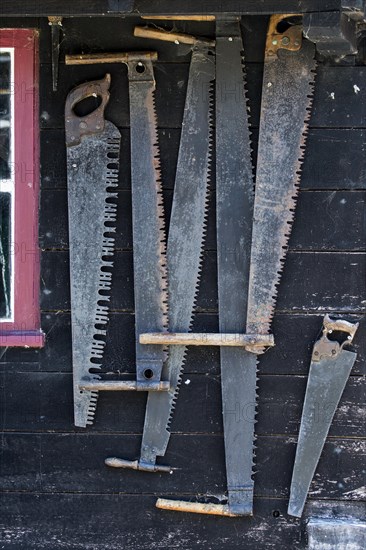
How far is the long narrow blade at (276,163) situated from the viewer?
4.52 meters

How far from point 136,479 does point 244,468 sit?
498 millimetres

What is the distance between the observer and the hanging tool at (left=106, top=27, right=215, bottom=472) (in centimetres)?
459

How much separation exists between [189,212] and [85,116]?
0.63m

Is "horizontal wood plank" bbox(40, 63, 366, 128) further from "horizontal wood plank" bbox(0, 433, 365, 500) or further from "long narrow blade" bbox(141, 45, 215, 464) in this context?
"horizontal wood plank" bbox(0, 433, 365, 500)

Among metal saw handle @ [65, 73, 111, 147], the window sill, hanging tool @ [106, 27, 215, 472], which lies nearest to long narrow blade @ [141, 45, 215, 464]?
hanging tool @ [106, 27, 215, 472]

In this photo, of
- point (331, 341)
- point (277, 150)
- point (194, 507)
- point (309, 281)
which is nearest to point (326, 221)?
point (309, 281)

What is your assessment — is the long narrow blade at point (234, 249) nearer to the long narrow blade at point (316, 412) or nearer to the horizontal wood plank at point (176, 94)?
the horizontal wood plank at point (176, 94)

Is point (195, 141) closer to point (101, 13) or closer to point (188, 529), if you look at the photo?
point (101, 13)

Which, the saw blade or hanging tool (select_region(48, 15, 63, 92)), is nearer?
hanging tool (select_region(48, 15, 63, 92))

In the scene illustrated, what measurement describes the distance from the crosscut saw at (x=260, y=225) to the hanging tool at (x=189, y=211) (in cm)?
7

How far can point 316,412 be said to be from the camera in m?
4.63

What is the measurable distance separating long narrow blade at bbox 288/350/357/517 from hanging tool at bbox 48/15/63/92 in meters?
1.70

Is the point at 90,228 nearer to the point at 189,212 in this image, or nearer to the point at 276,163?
the point at 189,212

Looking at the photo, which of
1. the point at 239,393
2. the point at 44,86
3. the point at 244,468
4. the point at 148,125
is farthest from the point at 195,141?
the point at 244,468
